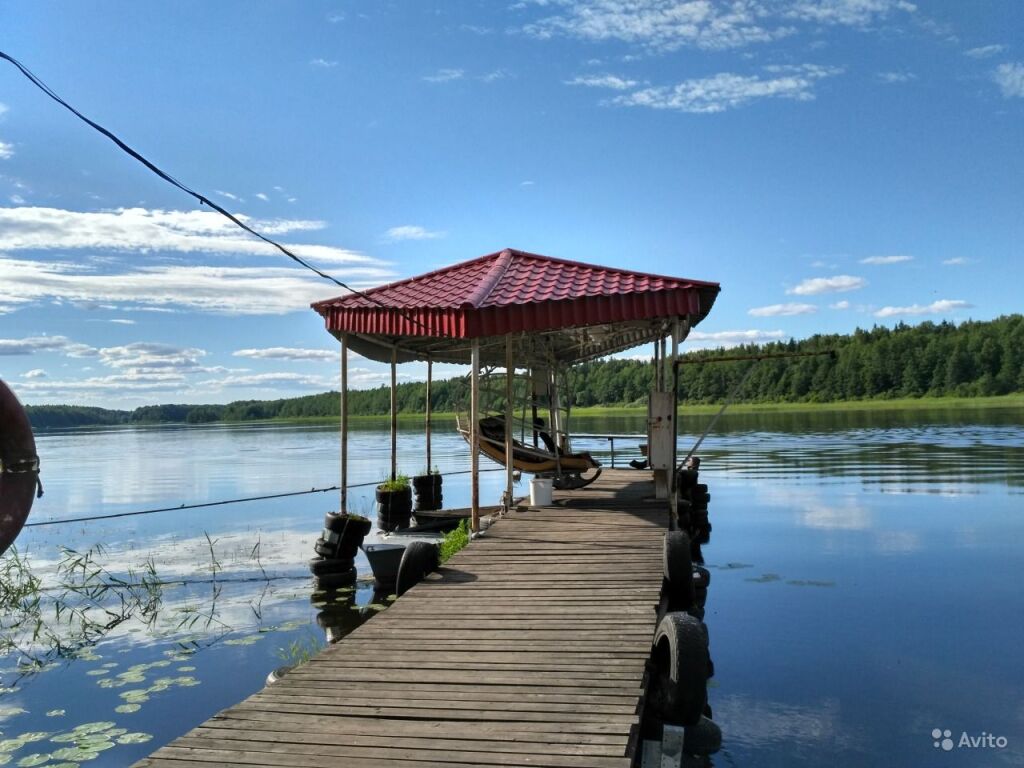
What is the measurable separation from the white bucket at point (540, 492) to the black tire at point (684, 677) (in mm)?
6572

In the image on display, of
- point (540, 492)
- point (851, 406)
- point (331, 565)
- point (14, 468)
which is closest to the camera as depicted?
point (14, 468)

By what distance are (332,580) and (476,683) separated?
7504 mm

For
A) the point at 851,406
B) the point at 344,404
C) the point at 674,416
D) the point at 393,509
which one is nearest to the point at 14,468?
the point at 344,404

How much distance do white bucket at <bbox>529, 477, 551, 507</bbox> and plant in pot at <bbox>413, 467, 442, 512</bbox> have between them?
12.4ft

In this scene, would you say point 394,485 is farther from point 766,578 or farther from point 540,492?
point 766,578

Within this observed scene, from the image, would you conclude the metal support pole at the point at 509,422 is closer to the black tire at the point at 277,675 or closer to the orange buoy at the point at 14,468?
the black tire at the point at 277,675

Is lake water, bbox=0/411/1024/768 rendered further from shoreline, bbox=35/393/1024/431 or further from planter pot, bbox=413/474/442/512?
shoreline, bbox=35/393/1024/431

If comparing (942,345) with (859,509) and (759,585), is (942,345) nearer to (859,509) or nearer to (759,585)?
(859,509)

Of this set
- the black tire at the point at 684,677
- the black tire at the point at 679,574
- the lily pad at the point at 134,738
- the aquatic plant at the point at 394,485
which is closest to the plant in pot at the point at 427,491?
the aquatic plant at the point at 394,485

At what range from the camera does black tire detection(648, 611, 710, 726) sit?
4.87 metres

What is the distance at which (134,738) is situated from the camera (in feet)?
23.4

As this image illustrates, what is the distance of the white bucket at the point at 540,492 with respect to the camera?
38.7 ft

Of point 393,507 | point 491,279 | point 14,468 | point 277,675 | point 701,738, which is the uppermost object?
point 491,279

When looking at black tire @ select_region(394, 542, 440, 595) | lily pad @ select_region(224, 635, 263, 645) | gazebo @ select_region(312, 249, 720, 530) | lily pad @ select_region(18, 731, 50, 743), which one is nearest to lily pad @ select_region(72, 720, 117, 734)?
lily pad @ select_region(18, 731, 50, 743)
